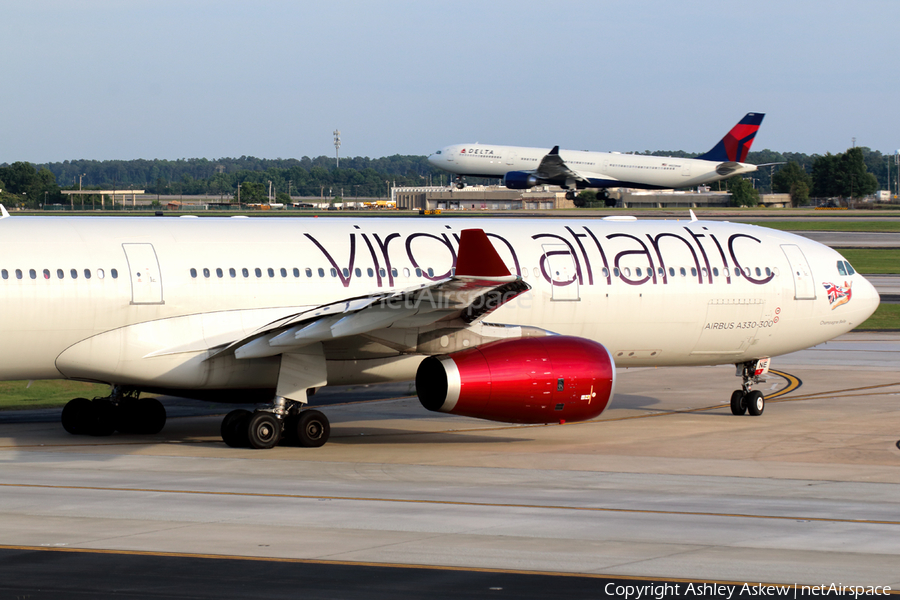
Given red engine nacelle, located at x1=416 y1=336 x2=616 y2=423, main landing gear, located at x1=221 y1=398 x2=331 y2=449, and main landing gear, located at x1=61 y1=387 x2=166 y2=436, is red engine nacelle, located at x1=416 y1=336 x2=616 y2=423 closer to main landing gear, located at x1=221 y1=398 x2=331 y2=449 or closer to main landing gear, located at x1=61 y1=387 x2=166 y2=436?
main landing gear, located at x1=221 y1=398 x2=331 y2=449

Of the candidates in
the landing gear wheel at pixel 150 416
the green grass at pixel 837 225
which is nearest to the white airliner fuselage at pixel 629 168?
the green grass at pixel 837 225

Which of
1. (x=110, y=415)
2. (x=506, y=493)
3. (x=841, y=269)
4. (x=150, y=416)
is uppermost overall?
(x=841, y=269)

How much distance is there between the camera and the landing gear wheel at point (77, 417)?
70.0 feet

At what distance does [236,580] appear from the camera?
11203 millimetres

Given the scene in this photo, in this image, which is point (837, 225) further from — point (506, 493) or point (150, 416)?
point (506, 493)

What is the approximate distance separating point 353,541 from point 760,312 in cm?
1395

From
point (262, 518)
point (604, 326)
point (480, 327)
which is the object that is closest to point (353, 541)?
point (262, 518)

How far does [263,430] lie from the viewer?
19.4m

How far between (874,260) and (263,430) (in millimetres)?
56235

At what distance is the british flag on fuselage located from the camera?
25.0m

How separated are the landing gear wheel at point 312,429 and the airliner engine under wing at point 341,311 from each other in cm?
4

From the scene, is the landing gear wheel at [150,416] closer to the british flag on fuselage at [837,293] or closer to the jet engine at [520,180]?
the british flag on fuselage at [837,293]

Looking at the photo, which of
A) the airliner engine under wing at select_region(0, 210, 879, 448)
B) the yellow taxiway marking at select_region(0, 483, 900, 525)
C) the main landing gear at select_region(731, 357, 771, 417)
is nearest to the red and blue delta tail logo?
the main landing gear at select_region(731, 357, 771, 417)

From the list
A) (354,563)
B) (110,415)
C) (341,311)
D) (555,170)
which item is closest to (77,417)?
(110,415)
